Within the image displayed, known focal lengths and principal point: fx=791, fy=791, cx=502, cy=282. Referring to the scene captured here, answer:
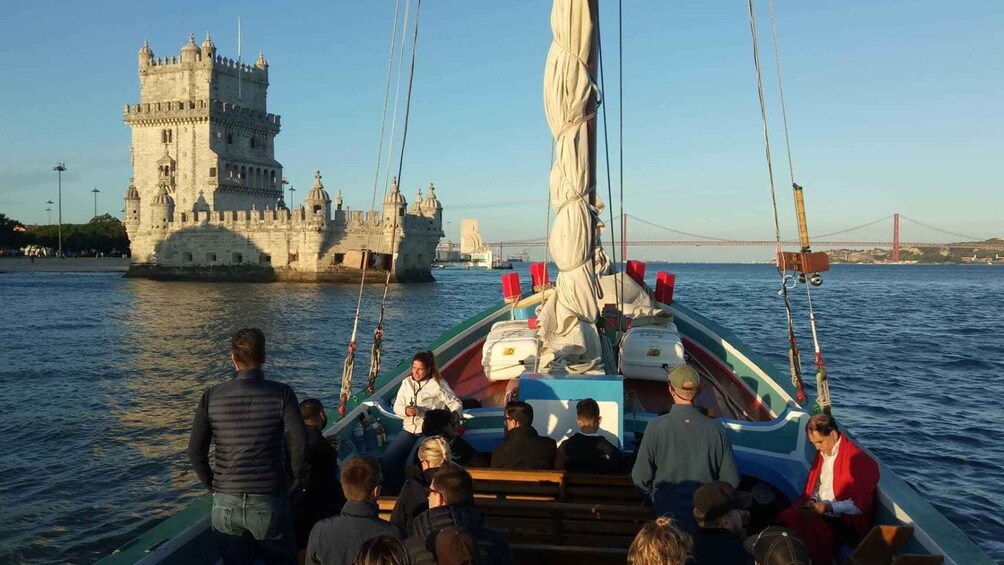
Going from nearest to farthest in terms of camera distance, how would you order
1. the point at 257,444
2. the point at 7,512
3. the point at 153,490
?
the point at 257,444
the point at 7,512
the point at 153,490

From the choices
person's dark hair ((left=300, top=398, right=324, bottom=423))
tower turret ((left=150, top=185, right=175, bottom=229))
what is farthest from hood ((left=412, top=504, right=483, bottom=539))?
tower turret ((left=150, top=185, right=175, bottom=229))

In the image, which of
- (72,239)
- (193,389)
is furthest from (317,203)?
(72,239)

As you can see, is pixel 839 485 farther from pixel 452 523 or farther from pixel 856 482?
pixel 452 523

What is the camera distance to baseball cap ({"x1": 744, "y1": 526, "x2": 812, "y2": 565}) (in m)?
2.93

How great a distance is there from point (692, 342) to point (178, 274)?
64.4 m

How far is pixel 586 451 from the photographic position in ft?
17.9

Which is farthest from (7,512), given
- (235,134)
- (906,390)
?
(235,134)

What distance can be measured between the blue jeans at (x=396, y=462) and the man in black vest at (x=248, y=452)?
5.77 ft

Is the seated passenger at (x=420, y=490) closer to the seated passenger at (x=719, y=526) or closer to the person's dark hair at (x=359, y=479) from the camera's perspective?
the person's dark hair at (x=359, y=479)

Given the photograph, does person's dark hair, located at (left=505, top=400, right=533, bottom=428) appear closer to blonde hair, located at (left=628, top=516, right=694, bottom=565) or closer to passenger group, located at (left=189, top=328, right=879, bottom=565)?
passenger group, located at (left=189, top=328, right=879, bottom=565)

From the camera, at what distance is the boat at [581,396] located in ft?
14.4

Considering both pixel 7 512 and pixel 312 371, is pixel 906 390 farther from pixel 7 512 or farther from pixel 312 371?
pixel 7 512

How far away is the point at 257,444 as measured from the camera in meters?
4.07

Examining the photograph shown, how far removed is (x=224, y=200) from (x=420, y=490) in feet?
237
